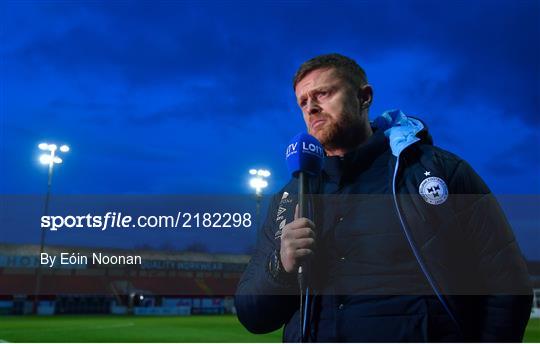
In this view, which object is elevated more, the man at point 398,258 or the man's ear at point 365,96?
the man's ear at point 365,96

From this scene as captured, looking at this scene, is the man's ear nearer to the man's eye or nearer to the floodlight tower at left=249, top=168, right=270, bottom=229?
the man's eye

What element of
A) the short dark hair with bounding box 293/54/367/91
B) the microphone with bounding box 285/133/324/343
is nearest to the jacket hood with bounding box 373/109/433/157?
the short dark hair with bounding box 293/54/367/91

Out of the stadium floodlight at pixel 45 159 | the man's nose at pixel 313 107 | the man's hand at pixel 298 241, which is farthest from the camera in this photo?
the stadium floodlight at pixel 45 159

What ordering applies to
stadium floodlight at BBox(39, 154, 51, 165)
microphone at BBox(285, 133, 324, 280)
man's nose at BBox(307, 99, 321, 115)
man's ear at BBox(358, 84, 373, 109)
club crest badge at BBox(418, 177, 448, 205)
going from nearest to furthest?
club crest badge at BBox(418, 177, 448, 205) < microphone at BBox(285, 133, 324, 280) < man's nose at BBox(307, 99, 321, 115) < man's ear at BBox(358, 84, 373, 109) < stadium floodlight at BBox(39, 154, 51, 165)

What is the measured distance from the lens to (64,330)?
1881 centimetres

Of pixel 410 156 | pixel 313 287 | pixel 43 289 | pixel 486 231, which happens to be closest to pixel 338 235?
pixel 313 287

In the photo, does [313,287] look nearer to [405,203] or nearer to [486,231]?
[405,203]

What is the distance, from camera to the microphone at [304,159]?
99.0 inches

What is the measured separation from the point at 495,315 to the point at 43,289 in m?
38.5

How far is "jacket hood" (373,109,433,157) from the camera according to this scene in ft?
8.31

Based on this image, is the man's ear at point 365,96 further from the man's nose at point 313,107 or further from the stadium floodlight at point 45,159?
the stadium floodlight at point 45,159

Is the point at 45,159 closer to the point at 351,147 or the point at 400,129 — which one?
the point at 351,147

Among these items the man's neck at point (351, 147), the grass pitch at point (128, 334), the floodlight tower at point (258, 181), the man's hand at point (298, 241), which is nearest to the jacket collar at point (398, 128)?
the man's neck at point (351, 147)

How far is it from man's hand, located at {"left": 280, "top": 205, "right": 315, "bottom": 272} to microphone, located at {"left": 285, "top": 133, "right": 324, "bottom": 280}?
0.87ft
